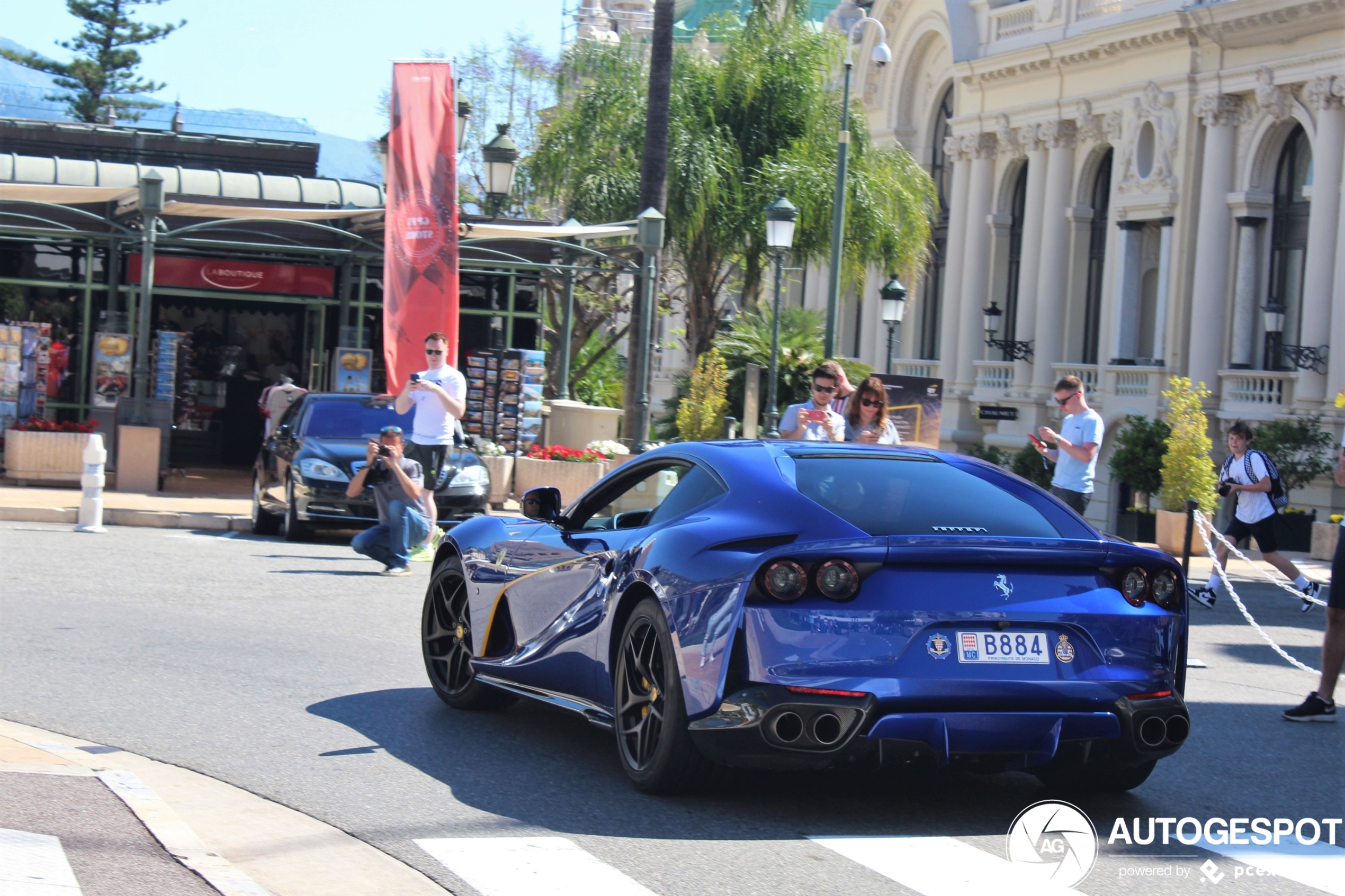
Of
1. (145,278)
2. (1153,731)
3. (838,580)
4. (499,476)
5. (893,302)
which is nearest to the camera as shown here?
(838,580)

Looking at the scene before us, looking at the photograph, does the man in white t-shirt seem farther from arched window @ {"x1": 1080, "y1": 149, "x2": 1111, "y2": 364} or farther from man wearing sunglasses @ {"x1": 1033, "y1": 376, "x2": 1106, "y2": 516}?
arched window @ {"x1": 1080, "y1": 149, "x2": 1111, "y2": 364}

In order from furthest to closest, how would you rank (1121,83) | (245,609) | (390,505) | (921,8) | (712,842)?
(921,8) → (1121,83) → (390,505) → (245,609) → (712,842)

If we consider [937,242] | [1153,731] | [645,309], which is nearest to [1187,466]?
[645,309]

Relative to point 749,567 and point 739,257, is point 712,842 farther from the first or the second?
point 739,257

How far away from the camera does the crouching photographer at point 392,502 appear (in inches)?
523

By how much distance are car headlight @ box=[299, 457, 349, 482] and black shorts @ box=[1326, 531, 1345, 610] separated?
33.5 ft

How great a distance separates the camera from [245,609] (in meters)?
11.6

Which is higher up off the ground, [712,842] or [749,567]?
[749,567]

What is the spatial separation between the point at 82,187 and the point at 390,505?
368 inches

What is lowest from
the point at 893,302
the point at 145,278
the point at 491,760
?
the point at 491,760

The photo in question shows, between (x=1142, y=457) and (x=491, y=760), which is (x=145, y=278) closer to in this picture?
(x=491, y=760)

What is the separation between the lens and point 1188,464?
21.8 meters

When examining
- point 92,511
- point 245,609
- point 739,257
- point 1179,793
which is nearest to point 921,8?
point 739,257

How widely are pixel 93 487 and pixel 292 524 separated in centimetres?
202
